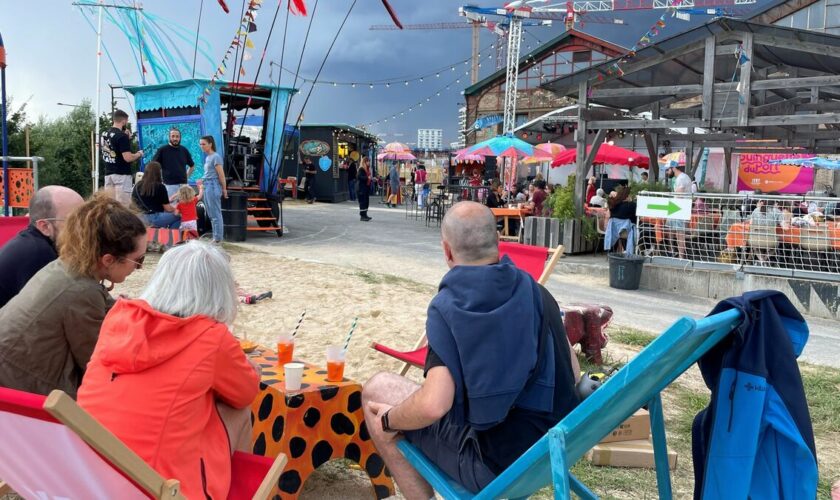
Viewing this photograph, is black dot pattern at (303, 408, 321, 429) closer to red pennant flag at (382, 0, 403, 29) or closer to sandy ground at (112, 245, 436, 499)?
sandy ground at (112, 245, 436, 499)

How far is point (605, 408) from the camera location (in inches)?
64.4

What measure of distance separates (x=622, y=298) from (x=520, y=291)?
20.6 feet

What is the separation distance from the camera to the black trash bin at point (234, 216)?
11164 mm

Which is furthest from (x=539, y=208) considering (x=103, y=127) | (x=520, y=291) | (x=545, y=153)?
(x=103, y=127)

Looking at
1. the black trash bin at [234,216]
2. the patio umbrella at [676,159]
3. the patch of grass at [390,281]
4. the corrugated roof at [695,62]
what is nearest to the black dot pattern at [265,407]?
the patch of grass at [390,281]

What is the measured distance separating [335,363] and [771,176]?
22.4 m

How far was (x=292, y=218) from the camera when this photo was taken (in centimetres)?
1669

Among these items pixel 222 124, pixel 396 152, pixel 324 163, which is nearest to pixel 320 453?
pixel 222 124

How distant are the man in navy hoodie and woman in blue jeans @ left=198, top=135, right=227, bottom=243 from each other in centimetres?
815

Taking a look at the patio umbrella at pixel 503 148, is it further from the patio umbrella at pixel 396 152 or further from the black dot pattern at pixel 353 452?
the patio umbrella at pixel 396 152

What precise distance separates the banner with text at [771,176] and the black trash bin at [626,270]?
14.3 metres

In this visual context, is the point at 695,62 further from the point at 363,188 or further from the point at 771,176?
the point at 771,176

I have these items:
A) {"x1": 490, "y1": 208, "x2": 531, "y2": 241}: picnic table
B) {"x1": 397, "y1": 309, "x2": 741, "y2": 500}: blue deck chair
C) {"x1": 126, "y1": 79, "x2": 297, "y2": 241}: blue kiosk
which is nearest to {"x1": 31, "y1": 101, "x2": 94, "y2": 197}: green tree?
{"x1": 126, "y1": 79, "x2": 297, "y2": 241}: blue kiosk

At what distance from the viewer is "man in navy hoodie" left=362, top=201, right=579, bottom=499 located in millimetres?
1902
